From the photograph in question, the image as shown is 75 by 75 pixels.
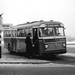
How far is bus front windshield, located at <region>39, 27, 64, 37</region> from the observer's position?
17781mm

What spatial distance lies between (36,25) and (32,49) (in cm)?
186

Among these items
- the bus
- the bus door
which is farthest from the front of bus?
the bus door

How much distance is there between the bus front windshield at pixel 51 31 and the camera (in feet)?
58.3

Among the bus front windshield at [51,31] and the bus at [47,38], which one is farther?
the bus front windshield at [51,31]

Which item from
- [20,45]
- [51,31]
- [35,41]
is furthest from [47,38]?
A: [20,45]

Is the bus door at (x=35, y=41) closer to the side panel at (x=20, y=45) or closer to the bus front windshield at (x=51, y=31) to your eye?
the bus front windshield at (x=51, y=31)

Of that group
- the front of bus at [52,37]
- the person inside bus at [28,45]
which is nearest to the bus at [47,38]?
the front of bus at [52,37]

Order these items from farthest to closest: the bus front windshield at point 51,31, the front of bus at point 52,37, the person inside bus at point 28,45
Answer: the person inside bus at point 28,45 → the bus front windshield at point 51,31 → the front of bus at point 52,37

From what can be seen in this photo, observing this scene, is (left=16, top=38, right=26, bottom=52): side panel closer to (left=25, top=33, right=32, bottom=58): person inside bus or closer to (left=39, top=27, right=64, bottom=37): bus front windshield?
(left=25, top=33, right=32, bottom=58): person inside bus

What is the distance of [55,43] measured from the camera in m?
17.7

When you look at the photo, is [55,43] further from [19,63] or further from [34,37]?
[19,63]

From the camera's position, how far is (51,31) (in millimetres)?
18125

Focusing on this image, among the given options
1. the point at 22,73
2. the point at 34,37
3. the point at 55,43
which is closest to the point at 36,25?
the point at 34,37

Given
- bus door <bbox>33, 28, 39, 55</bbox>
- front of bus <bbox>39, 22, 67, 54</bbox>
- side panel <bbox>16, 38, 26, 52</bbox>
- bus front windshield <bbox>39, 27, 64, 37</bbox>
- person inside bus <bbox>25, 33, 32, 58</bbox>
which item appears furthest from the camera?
side panel <bbox>16, 38, 26, 52</bbox>
